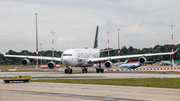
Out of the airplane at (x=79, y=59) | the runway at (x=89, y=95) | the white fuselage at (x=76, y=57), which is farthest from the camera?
the airplane at (x=79, y=59)

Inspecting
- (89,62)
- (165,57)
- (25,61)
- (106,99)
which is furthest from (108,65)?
(165,57)

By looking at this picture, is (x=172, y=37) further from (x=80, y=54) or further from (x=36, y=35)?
(x=36, y=35)

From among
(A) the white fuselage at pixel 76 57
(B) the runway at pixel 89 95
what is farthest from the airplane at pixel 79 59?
(B) the runway at pixel 89 95

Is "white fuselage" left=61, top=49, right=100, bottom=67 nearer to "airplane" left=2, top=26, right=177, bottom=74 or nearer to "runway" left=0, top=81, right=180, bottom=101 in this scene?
"airplane" left=2, top=26, right=177, bottom=74

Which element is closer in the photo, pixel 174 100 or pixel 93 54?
pixel 174 100

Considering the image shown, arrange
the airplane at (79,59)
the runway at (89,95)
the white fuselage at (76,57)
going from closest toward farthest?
the runway at (89,95), the white fuselage at (76,57), the airplane at (79,59)

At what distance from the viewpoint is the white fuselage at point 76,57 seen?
2069 inches

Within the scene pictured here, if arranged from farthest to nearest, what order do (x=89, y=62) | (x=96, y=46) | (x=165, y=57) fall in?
(x=165, y=57) < (x=96, y=46) < (x=89, y=62)

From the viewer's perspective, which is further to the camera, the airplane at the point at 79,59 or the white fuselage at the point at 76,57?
the airplane at the point at 79,59

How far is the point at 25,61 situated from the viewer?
5703 centimetres

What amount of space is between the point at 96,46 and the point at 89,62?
40.8 feet

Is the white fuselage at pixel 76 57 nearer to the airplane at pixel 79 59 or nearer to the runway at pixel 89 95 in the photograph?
the airplane at pixel 79 59

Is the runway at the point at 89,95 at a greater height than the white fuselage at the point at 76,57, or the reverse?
the white fuselage at the point at 76,57

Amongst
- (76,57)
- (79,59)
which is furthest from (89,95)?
(79,59)
